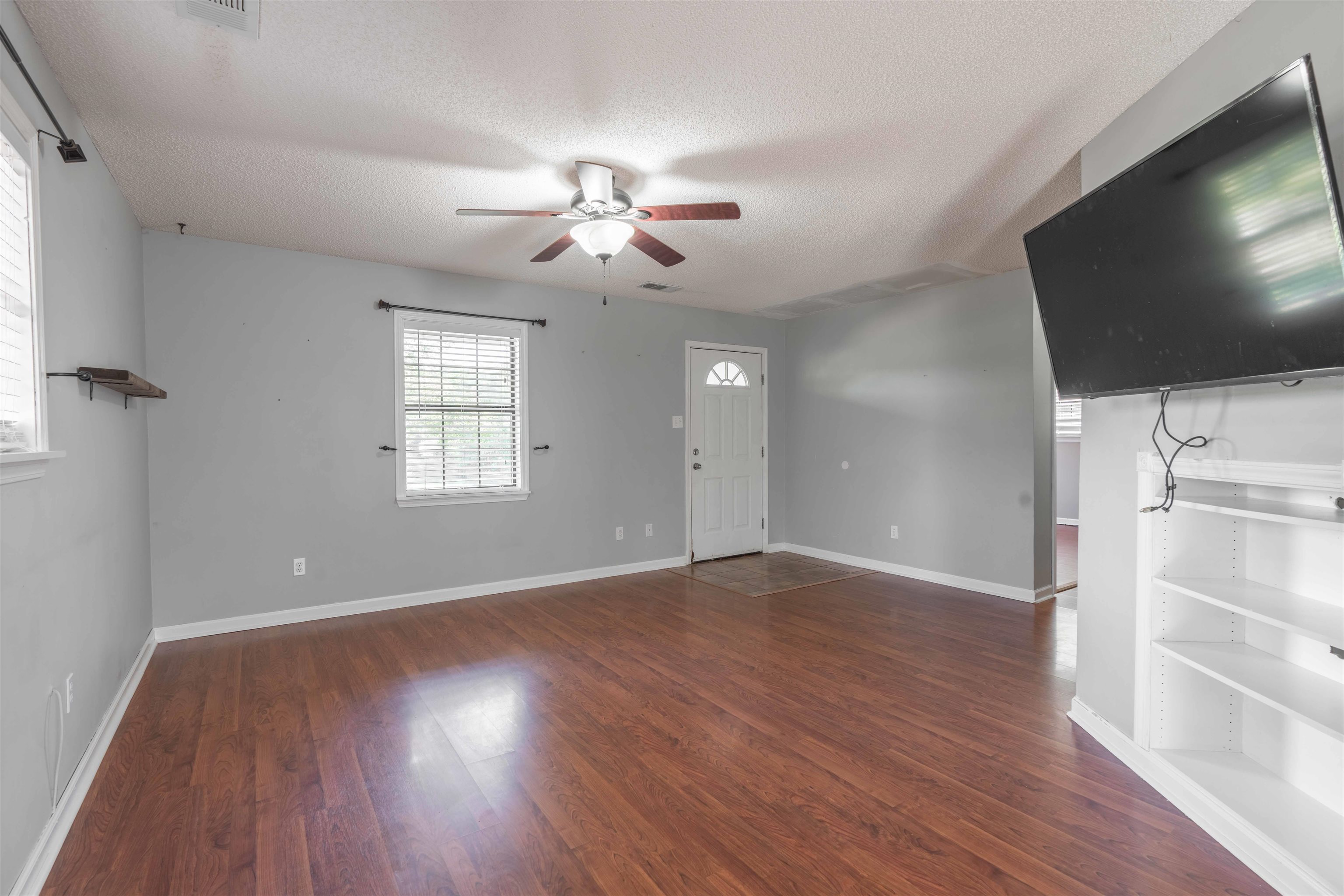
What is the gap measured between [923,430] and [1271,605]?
3.49 metres

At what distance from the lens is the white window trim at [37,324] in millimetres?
1783

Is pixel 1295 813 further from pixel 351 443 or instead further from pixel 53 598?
pixel 351 443

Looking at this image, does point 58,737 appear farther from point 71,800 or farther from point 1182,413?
point 1182,413

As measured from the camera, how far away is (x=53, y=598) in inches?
77.0

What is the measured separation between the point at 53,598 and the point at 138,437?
1776mm

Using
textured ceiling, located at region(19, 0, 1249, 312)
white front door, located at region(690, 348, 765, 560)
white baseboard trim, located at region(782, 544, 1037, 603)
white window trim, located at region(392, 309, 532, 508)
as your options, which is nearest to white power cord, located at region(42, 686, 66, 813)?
textured ceiling, located at region(19, 0, 1249, 312)

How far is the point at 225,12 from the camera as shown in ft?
5.80

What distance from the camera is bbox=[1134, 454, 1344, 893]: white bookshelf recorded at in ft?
5.31

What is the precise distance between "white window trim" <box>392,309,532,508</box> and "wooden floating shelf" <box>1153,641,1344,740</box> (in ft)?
13.1

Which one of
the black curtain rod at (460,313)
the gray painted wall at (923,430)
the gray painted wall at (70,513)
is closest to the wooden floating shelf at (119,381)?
the gray painted wall at (70,513)

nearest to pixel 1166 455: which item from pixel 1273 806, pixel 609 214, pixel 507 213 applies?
pixel 1273 806

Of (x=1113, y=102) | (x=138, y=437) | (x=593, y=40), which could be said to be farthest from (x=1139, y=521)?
(x=138, y=437)

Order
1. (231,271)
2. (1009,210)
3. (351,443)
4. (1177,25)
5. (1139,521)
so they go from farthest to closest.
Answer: (351,443) < (231,271) < (1009,210) < (1139,521) < (1177,25)

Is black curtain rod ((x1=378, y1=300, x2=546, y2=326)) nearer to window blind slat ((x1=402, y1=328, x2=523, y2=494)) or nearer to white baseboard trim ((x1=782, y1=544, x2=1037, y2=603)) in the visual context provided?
window blind slat ((x1=402, y1=328, x2=523, y2=494))
